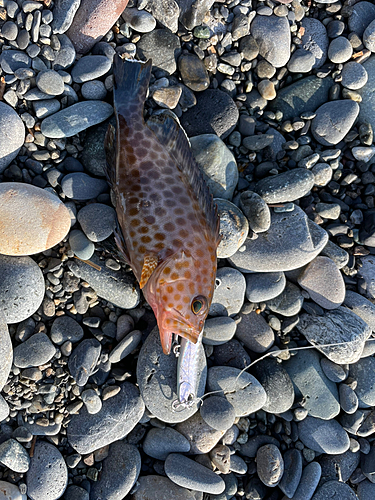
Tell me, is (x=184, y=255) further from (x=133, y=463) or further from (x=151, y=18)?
(x=151, y=18)

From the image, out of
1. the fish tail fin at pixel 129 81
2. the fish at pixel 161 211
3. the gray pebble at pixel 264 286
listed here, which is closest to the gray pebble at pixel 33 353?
the fish at pixel 161 211

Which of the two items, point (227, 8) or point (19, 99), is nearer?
point (19, 99)

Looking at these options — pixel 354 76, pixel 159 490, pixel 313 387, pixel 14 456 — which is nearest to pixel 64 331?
pixel 14 456

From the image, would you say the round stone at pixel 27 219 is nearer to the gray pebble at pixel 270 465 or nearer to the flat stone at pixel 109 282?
the flat stone at pixel 109 282

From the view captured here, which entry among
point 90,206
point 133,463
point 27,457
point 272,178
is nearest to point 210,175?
point 272,178

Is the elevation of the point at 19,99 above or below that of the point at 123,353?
above

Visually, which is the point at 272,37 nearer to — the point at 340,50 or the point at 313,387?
the point at 340,50

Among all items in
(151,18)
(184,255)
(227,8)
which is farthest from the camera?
(227,8)
